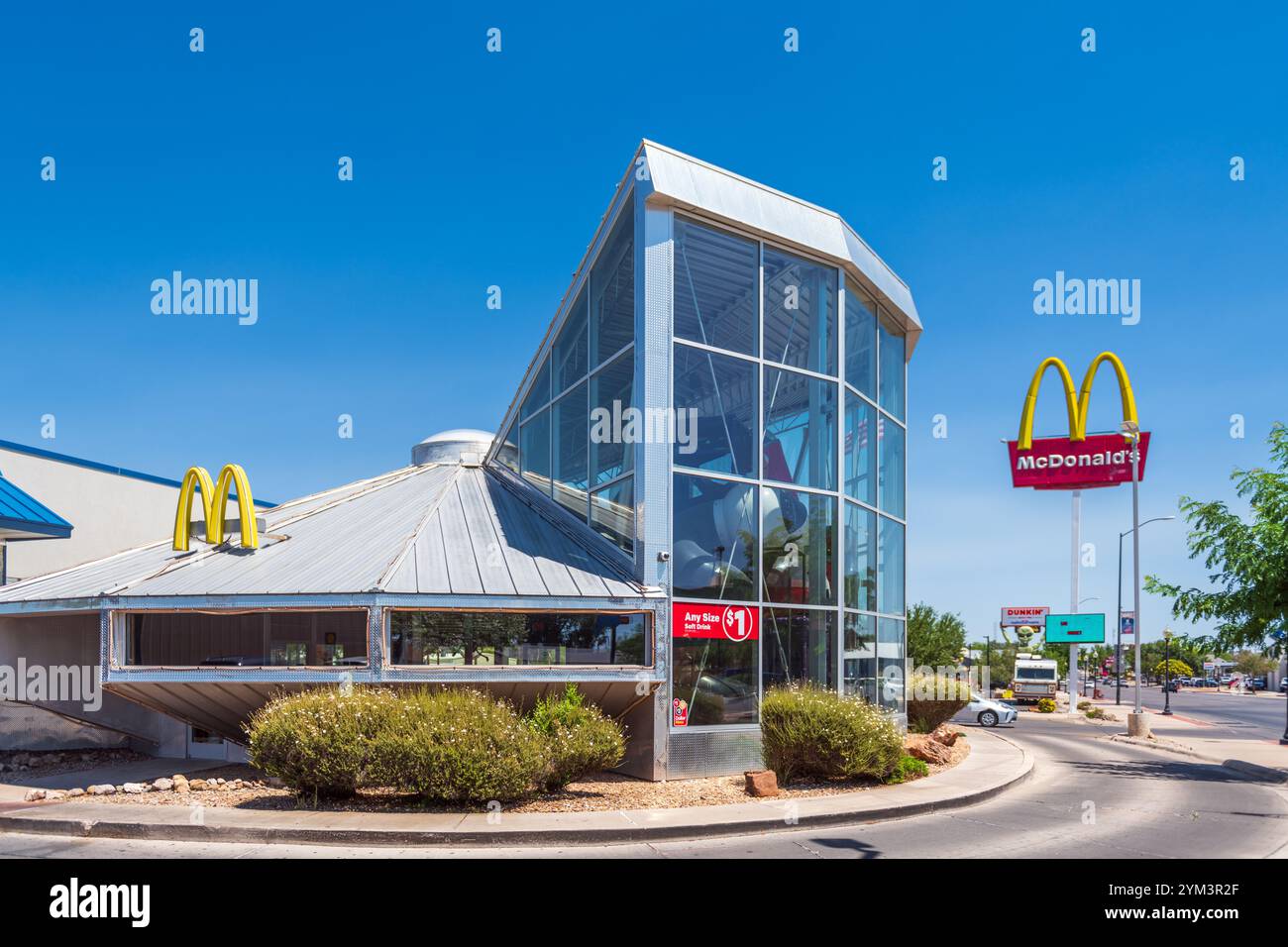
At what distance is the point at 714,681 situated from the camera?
60.1ft

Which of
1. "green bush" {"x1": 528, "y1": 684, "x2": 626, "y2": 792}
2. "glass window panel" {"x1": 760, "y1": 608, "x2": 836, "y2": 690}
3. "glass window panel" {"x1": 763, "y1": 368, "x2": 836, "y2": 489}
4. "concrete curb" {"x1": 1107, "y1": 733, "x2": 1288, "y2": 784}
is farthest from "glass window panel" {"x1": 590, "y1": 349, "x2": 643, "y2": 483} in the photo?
"concrete curb" {"x1": 1107, "y1": 733, "x2": 1288, "y2": 784}

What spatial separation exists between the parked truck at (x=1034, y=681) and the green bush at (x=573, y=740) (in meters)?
50.8

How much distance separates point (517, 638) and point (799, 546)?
5825 mm

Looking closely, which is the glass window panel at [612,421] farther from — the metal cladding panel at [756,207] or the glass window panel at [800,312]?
the metal cladding panel at [756,207]

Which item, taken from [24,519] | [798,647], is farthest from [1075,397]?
[24,519]

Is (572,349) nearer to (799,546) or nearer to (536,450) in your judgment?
(536,450)

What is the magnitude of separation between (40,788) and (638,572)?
34.7ft

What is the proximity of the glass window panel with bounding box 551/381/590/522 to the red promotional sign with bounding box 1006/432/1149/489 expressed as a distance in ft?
146

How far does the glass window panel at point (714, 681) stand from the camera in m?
17.9

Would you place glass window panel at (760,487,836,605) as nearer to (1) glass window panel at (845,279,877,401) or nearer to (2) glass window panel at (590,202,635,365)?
(1) glass window panel at (845,279,877,401)

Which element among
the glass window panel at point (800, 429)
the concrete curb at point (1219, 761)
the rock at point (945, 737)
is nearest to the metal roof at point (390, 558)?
the glass window panel at point (800, 429)

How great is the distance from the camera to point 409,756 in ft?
45.6

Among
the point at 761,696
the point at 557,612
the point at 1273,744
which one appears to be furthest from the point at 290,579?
the point at 1273,744
